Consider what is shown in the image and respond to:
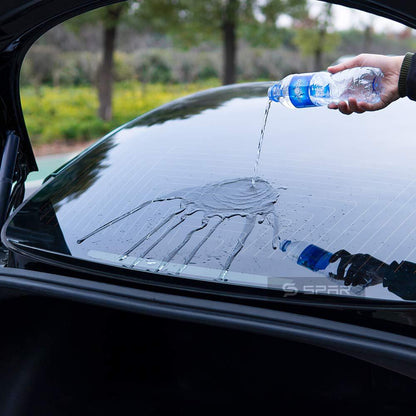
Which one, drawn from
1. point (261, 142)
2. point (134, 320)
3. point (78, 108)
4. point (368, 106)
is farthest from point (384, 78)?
point (78, 108)

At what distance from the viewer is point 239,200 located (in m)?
1.61

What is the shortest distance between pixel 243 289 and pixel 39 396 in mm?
713

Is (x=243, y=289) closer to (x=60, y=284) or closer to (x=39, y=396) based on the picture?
(x=60, y=284)

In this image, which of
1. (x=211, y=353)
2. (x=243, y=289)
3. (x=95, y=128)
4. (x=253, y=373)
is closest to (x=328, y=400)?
(x=253, y=373)

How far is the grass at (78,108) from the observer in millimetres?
13627

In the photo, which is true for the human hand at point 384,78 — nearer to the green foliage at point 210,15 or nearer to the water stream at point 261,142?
the water stream at point 261,142

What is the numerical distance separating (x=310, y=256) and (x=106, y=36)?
46.8 ft

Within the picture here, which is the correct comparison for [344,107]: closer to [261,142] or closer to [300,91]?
[300,91]

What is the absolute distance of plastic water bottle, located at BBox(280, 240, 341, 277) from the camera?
1.39 m

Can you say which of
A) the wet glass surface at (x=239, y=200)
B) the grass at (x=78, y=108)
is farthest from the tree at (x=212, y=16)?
the wet glass surface at (x=239, y=200)

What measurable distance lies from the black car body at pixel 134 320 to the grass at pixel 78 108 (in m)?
11.7

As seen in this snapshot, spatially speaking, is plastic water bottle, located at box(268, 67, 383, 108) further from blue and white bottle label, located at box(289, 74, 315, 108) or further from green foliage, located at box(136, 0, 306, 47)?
green foliage, located at box(136, 0, 306, 47)

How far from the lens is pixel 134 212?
1.64 metres

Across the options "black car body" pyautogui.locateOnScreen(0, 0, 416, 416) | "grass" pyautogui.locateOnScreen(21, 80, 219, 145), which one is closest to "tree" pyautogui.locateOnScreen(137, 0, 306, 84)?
"grass" pyautogui.locateOnScreen(21, 80, 219, 145)
